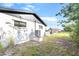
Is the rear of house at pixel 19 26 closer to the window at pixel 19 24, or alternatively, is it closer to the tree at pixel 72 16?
the window at pixel 19 24

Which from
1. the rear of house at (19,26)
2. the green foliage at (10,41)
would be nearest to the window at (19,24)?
the rear of house at (19,26)

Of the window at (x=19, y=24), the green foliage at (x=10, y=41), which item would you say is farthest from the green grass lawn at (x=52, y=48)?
the window at (x=19, y=24)

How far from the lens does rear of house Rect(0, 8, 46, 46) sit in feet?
5.41

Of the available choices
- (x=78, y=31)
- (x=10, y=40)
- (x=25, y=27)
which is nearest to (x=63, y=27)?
(x=78, y=31)

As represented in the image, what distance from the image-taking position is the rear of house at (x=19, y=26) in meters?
1.65

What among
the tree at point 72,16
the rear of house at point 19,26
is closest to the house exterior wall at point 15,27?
the rear of house at point 19,26

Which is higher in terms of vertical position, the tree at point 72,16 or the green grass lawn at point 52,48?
the tree at point 72,16

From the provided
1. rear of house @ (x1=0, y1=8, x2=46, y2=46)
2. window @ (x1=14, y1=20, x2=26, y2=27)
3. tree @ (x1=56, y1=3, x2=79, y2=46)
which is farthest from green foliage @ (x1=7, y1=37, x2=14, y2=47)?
tree @ (x1=56, y1=3, x2=79, y2=46)

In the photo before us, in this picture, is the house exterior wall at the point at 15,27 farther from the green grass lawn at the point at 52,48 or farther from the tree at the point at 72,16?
the tree at the point at 72,16

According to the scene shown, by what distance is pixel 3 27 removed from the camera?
1.65 m

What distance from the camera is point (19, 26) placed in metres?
1.68

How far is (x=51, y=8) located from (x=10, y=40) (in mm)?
515

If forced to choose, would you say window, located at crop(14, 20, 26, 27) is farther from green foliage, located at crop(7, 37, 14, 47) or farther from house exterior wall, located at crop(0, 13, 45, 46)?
green foliage, located at crop(7, 37, 14, 47)

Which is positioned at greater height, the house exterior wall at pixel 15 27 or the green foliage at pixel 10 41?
the house exterior wall at pixel 15 27
